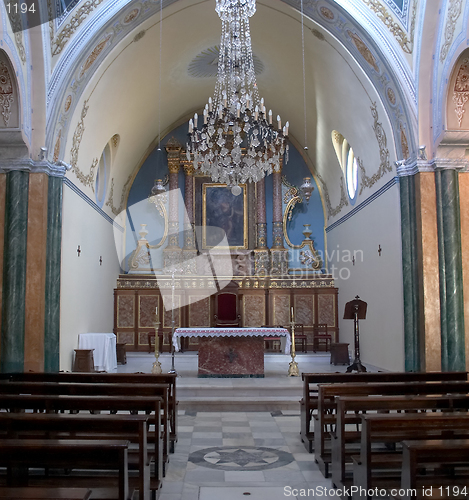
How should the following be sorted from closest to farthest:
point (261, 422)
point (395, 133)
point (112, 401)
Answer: point (112, 401), point (261, 422), point (395, 133)

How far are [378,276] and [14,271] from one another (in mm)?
6891

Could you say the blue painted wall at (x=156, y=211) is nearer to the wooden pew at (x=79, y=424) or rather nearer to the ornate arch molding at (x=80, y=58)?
the ornate arch molding at (x=80, y=58)

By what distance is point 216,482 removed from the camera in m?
4.62

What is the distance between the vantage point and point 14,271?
880 centimetres

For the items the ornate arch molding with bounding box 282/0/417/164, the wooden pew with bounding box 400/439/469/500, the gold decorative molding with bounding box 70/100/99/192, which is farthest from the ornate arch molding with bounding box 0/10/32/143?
the wooden pew with bounding box 400/439/469/500

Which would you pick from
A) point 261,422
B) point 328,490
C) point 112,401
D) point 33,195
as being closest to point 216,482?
point 328,490

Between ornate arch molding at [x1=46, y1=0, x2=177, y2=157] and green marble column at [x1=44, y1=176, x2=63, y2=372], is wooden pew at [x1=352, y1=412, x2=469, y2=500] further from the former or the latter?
ornate arch molding at [x1=46, y1=0, x2=177, y2=157]

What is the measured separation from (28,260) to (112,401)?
5494 millimetres

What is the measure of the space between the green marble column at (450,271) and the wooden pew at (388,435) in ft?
17.0

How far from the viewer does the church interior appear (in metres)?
8.75

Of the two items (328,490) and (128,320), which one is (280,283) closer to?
(128,320)

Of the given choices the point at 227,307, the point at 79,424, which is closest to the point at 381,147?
the point at 227,307

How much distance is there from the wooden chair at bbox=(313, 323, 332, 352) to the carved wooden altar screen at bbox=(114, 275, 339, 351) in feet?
0.72

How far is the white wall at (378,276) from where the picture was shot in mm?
9802
